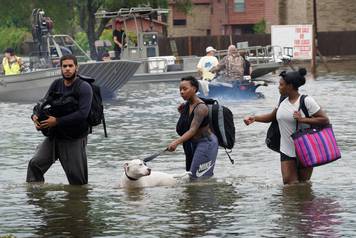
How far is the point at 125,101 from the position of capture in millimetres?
35781

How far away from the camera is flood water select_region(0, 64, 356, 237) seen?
38.6 feet

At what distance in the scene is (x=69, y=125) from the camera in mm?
13711

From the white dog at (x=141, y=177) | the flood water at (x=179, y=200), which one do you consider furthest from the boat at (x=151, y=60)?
the white dog at (x=141, y=177)

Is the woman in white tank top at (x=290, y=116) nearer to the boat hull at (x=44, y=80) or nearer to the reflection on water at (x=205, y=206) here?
the reflection on water at (x=205, y=206)

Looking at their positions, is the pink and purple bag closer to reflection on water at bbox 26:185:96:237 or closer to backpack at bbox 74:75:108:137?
backpack at bbox 74:75:108:137

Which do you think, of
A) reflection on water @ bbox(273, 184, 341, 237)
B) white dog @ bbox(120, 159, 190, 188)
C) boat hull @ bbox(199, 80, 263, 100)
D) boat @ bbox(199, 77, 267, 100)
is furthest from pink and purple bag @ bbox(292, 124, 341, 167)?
boat hull @ bbox(199, 80, 263, 100)

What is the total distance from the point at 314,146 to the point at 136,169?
2.02 meters

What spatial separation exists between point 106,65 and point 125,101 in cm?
116

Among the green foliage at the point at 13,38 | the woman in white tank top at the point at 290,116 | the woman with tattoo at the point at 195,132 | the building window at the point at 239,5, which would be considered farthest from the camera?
the green foliage at the point at 13,38

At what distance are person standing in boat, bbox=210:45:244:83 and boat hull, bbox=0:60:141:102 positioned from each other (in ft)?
14.7

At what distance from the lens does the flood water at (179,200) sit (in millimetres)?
11758

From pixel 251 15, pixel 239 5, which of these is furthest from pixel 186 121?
pixel 239 5

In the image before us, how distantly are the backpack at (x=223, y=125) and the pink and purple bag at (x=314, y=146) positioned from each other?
1.07 m

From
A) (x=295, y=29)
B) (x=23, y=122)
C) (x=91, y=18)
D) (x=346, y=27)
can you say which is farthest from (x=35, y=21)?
(x=346, y=27)
